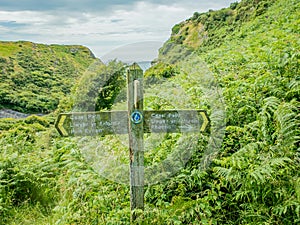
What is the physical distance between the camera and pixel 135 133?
2963mm

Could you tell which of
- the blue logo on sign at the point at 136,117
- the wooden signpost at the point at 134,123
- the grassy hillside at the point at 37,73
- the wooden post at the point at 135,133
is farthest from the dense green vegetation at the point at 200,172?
the grassy hillside at the point at 37,73

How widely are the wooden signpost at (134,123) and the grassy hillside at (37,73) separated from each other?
6339 cm

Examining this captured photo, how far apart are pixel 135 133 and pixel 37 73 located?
102915mm

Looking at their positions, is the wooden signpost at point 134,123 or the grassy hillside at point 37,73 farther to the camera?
the grassy hillside at point 37,73

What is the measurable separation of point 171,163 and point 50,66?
368 feet

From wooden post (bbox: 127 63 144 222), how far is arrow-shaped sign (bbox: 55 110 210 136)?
6 centimetres

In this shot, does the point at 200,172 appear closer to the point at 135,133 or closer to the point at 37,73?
the point at 135,133

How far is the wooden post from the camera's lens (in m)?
2.91

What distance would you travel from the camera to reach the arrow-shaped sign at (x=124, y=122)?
2.97 metres

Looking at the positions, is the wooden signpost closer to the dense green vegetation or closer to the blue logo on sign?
the blue logo on sign

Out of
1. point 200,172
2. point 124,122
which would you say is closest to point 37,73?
point 124,122

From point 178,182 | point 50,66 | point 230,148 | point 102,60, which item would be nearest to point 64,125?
point 102,60

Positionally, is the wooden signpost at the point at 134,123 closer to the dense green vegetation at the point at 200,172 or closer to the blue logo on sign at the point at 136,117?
the blue logo on sign at the point at 136,117

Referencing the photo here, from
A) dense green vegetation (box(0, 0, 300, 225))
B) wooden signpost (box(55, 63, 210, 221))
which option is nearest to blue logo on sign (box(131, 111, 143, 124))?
wooden signpost (box(55, 63, 210, 221))
